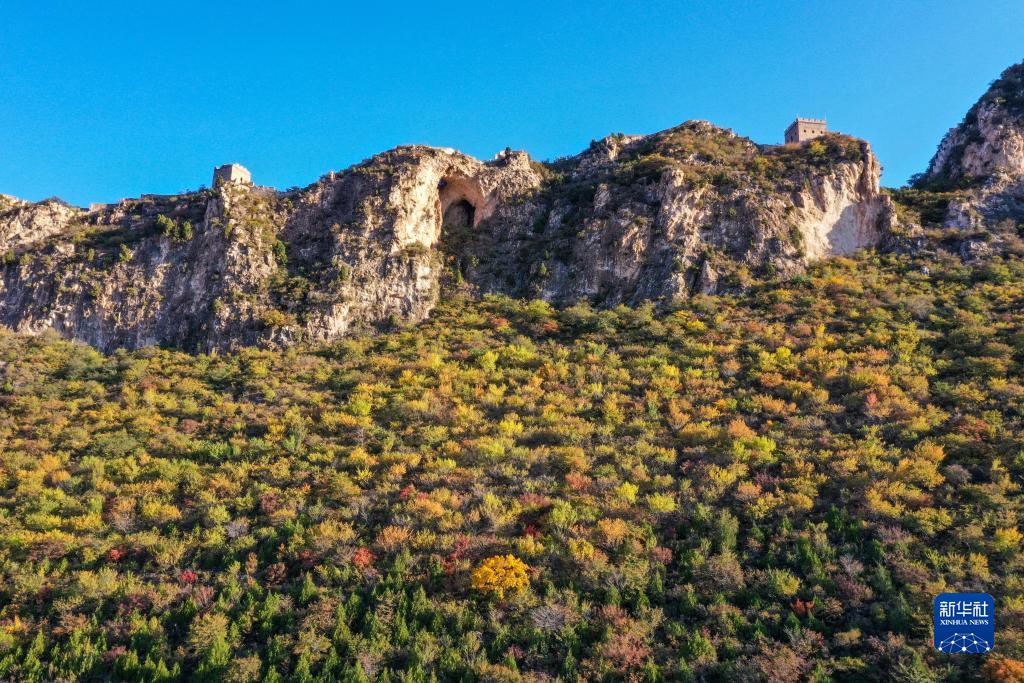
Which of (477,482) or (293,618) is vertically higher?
(477,482)

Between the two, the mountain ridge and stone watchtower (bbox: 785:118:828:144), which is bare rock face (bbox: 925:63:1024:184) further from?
stone watchtower (bbox: 785:118:828:144)

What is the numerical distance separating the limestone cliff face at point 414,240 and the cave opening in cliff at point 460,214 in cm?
14

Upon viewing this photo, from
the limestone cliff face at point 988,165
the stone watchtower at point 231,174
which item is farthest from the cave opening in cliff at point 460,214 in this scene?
the limestone cliff face at point 988,165

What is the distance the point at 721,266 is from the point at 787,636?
2629 centimetres

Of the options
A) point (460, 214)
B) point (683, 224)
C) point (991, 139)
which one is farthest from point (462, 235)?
point (991, 139)

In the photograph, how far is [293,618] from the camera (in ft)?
46.8

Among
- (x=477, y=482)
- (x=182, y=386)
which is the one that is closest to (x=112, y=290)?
(x=182, y=386)

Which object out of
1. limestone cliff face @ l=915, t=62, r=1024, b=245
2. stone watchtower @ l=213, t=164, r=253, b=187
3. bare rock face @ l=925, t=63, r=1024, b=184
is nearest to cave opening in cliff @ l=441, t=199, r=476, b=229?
stone watchtower @ l=213, t=164, r=253, b=187

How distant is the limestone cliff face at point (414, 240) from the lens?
35.2 metres

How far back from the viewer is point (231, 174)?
138 feet

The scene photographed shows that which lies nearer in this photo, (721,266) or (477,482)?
(477,482)

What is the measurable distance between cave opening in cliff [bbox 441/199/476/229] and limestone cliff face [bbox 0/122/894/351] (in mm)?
142

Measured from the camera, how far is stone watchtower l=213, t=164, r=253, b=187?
137 ft

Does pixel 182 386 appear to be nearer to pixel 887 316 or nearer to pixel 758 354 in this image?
pixel 758 354
